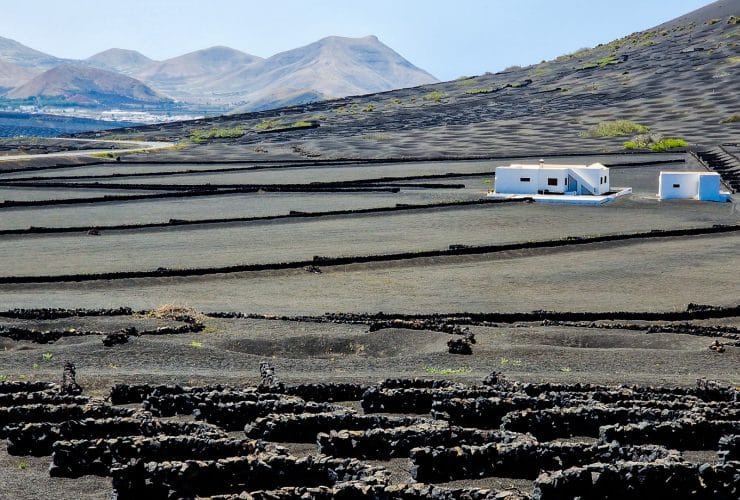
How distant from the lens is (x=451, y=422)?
19.9 meters

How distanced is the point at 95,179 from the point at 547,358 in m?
61.5

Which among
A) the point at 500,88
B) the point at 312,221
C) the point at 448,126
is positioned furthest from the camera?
the point at 500,88

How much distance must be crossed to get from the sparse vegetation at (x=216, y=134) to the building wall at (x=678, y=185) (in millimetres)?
83229

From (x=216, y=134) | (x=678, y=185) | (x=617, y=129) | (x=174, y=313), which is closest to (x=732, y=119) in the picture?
(x=617, y=129)

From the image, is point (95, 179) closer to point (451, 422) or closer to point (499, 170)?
point (499, 170)

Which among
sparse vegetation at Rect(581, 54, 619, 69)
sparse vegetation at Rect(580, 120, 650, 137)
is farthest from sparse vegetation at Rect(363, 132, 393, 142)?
sparse vegetation at Rect(581, 54, 619, 69)

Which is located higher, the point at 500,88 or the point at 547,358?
the point at 500,88

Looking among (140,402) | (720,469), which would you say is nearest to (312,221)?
(140,402)

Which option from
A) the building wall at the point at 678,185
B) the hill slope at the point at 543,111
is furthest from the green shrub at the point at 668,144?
the building wall at the point at 678,185

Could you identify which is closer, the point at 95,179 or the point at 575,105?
the point at 95,179

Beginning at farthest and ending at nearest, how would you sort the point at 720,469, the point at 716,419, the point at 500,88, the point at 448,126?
the point at 500,88
the point at 448,126
the point at 716,419
the point at 720,469

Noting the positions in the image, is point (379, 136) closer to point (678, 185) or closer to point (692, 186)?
point (678, 185)

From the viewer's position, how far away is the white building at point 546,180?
6700cm

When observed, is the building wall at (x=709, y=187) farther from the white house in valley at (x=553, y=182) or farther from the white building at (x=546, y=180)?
the white building at (x=546, y=180)
